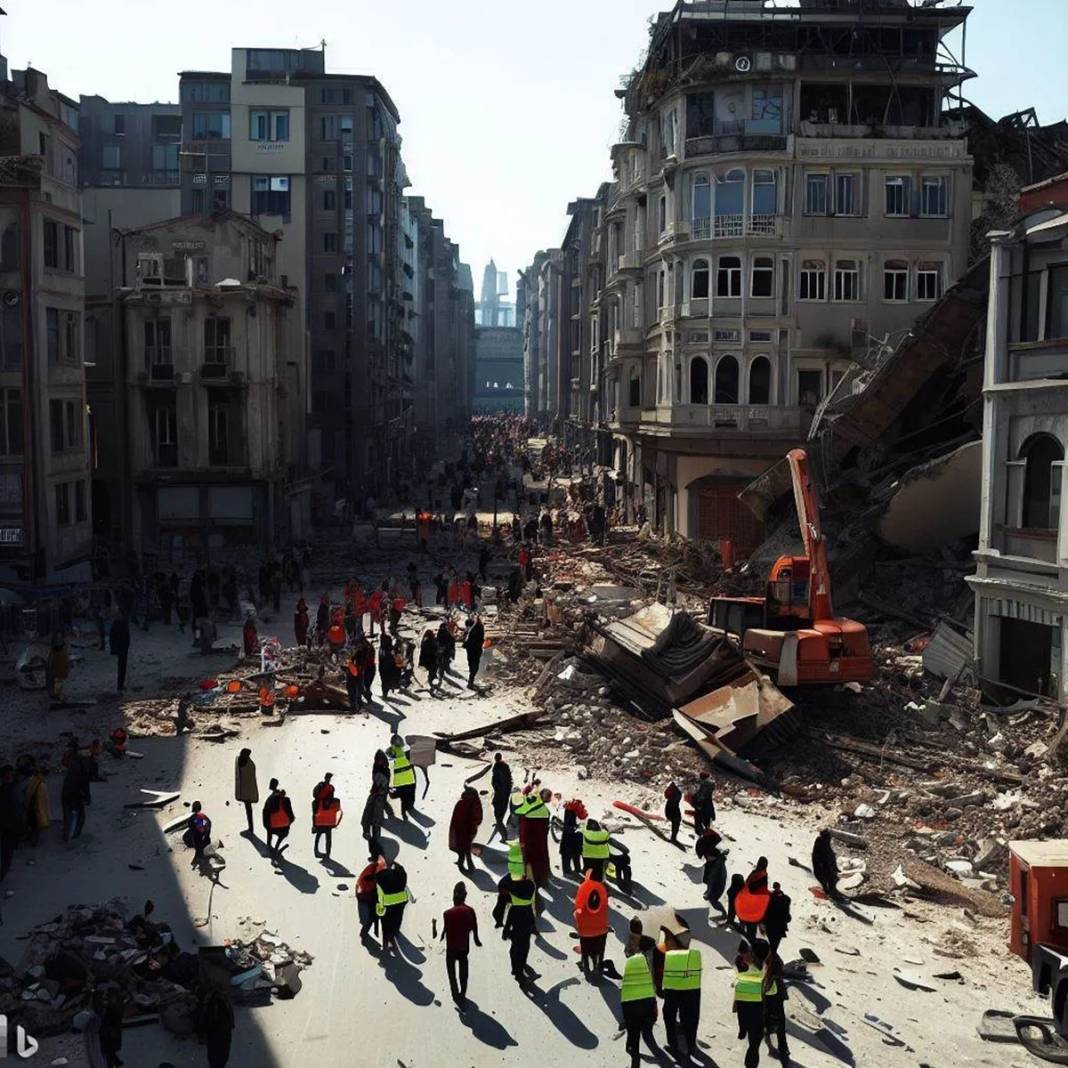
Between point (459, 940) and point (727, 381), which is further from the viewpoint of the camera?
point (727, 381)

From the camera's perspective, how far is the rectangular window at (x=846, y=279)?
4297cm

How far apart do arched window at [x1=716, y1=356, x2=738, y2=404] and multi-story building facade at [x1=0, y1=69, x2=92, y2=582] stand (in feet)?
67.7

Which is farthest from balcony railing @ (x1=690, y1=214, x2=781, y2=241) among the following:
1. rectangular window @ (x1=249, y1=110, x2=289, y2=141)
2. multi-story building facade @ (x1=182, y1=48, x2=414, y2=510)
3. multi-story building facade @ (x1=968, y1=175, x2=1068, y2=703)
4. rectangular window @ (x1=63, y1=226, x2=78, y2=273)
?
rectangular window @ (x1=249, y1=110, x2=289, y2=141)

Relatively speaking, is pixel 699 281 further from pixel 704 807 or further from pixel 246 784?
pixel 246 784

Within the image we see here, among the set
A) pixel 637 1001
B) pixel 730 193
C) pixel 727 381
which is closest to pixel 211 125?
pixel 730 193

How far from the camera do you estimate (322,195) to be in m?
68.9

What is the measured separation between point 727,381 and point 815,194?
661 cm

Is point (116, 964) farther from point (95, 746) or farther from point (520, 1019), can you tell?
point (95, 746)

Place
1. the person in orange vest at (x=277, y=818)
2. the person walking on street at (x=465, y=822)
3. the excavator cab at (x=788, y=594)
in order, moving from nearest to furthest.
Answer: the person walking on street at (x=465, y=822) < the person in orange vest at (x=277, y=818) < the excavator cab at (x=788, y=594)

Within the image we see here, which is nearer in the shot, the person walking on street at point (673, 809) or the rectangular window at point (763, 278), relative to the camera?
the person walking on street at point (673, 809)

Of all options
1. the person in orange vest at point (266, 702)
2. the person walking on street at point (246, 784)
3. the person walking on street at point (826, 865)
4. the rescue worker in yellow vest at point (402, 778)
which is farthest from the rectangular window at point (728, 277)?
the person walking on street at point (826, 865)

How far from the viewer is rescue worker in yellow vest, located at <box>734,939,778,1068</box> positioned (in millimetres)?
12281

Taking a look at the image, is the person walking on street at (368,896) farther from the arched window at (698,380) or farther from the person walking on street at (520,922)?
the arched window at (698,380)

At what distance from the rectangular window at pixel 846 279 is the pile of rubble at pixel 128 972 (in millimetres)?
33298
